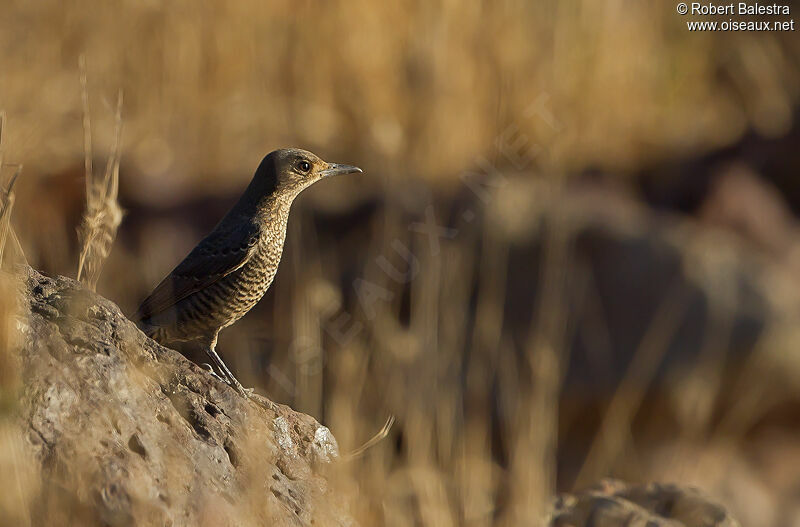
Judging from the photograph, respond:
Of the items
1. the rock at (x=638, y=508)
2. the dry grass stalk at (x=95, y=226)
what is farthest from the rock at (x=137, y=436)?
the rock at (x=638, y=508)

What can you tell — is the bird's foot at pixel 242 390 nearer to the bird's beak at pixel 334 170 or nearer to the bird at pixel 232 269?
the bird at pixel 232 269

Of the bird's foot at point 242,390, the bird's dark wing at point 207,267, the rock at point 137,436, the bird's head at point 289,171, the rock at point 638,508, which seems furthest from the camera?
the bird's head at point 289,171

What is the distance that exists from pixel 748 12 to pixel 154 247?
255 inches

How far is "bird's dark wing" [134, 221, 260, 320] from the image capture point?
16.3ft

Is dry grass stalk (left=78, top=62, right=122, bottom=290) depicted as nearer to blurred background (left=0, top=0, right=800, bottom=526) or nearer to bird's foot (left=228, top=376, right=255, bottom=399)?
bird's foot (left=228, top=376, right=255, bottom=399)

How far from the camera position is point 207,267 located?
5.04 m

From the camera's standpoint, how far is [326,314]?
680cm

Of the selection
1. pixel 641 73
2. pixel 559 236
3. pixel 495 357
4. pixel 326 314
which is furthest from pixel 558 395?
pixel 641 73

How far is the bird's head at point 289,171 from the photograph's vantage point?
507 centimetres

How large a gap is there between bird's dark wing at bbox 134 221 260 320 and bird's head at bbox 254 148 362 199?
19cm

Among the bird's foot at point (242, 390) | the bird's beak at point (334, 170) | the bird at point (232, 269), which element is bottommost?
the bird's foot at point (242, 390)

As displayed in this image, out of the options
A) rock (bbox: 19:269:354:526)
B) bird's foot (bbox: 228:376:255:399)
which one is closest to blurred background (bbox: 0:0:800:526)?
bird's foot (bbox: 228:376:255:399)

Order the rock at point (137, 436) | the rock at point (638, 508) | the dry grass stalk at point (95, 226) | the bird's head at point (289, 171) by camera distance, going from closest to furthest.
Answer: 1. the rock at point (137, 436)
2. the dry grass stalk at point (95, 226)
3. the rock at point (638, 508)
4. the bird's head at point (289, 171)

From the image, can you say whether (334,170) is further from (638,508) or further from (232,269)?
(638,508)
